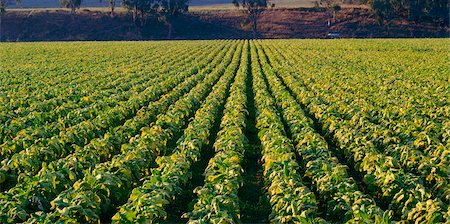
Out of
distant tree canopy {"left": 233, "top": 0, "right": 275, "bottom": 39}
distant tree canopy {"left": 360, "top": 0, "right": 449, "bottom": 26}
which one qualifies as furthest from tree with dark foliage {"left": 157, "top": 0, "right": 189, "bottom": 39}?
distant tree canopy {"left": 360, "top": 0, "right": 449, "bottom": 26}

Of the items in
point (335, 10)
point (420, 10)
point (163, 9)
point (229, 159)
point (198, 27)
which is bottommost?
point (229, 159)

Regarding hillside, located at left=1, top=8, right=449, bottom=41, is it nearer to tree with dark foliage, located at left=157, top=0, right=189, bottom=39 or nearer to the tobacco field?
tree with dark foliage, located at left=157, top=0, right=189, bottom=39

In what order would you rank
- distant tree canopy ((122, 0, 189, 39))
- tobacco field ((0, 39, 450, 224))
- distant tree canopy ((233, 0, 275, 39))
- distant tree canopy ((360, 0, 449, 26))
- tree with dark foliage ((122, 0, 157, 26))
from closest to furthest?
tobacco field ((0, 39, 450, 224))
distant tree canopy ((360, 0, 449, 26))
tree with dark foliage ((122, 0, 157, 26))
distant tree canopy ((122, 0, 189, 39))
distant tree canopy ((233, 0, 275, 39))

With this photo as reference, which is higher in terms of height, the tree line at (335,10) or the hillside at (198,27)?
the tree line at (335,10)

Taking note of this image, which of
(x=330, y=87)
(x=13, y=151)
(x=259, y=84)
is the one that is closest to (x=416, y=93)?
(x=330, y=87)

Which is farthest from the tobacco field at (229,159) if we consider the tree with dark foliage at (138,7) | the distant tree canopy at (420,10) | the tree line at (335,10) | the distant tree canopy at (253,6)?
the distant tree canopy at (253,6)

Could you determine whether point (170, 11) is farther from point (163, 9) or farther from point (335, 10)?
point (335, 10)

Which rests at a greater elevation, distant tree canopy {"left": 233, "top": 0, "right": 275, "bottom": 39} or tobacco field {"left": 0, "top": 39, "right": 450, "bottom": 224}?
distant tree canopy {"left": 233, "top": 0, "right": 275, "bottom": 39}

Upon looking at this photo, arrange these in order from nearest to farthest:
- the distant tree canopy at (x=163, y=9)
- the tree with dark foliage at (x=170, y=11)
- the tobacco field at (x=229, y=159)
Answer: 1. the tobacco field at (x=229, y=159)
2. the distant tree canopy at (x=163, y=9)
3. the tree with dark foliage at (x=170, y=11)

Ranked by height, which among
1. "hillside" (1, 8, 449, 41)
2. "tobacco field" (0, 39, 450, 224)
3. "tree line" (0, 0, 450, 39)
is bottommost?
"tobacco field" (0, 39, 450, 224)

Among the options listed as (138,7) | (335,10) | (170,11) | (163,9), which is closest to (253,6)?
(335,10)

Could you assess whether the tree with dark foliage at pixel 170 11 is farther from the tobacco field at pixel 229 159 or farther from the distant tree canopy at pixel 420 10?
the tobacco field at pixel 229 159

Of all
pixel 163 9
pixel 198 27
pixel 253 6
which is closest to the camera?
pixel 163 9

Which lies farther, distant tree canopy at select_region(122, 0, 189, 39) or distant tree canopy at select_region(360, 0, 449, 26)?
distant tree canopy at select_region(122, 0, 189, 39)
